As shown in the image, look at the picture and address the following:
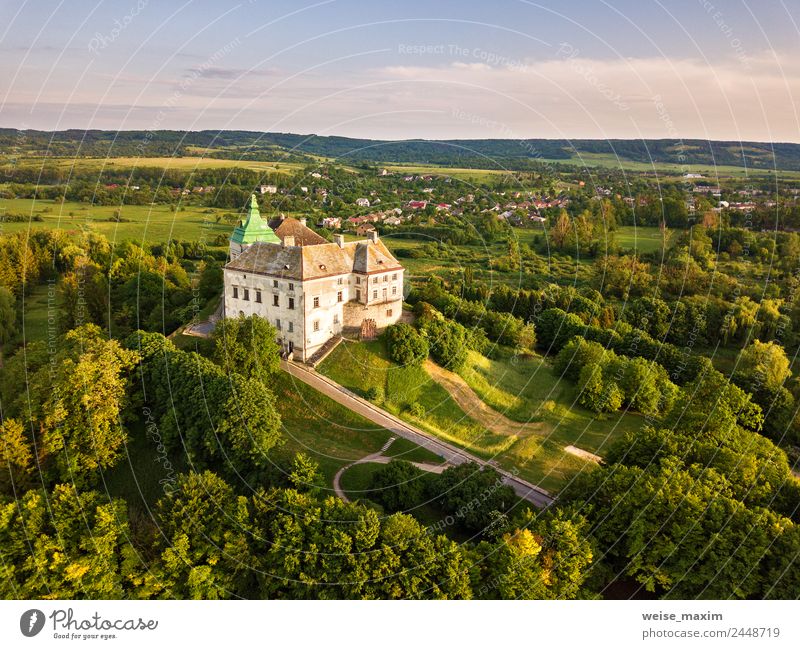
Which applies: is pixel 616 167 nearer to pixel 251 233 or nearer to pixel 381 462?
pixel 251 233

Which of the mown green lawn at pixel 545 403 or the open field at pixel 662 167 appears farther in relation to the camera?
the open field at pixel 662 167

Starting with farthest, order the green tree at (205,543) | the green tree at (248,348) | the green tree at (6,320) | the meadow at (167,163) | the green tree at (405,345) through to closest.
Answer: the meadow at (167,163) < the green tree at (6,320) < the green tree at (405,345) < the green tree at (248,348) < the green tree at (205,543)

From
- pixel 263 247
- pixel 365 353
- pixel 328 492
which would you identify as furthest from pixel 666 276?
pixel 328 492

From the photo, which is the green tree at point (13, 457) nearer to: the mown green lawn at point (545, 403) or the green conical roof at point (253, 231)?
the green conical roof at point (253, 231)

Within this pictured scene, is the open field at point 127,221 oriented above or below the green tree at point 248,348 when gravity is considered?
above

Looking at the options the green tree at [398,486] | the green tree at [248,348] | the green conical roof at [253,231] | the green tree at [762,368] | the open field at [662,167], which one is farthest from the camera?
the open field at [662,167]

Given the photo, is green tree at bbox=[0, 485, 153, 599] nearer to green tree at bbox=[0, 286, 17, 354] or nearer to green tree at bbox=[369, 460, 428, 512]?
green tree at bbox=[369, 460, 428, 512]

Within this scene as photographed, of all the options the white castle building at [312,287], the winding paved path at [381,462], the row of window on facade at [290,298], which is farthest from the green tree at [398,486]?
the row of window on facade at [290,298]

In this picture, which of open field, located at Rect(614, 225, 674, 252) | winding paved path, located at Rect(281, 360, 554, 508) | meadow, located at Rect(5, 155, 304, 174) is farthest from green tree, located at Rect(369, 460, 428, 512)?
meadow, located at Rect(5, 155, 304, 174)
